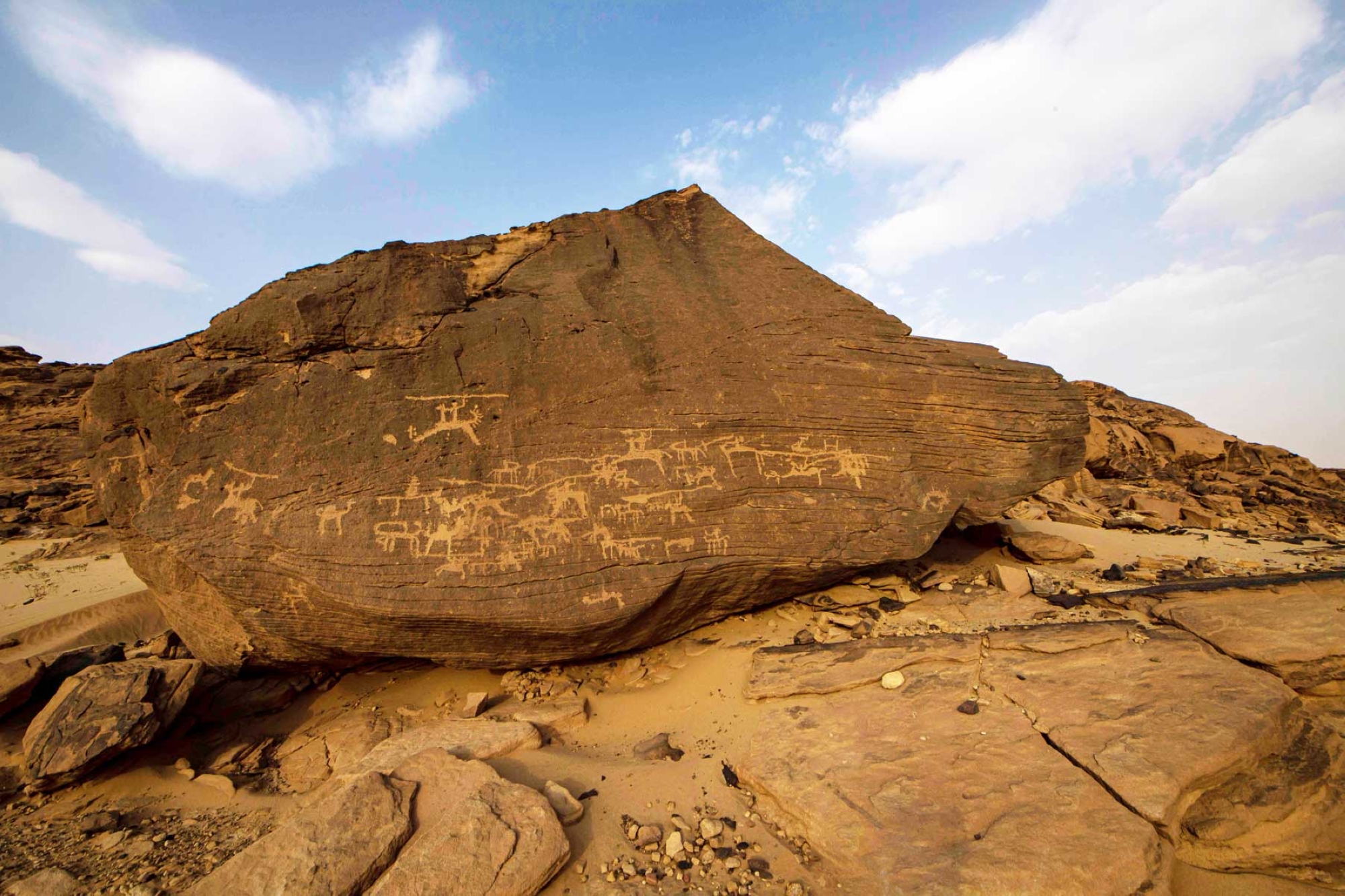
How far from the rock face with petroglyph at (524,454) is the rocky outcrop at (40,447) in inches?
481

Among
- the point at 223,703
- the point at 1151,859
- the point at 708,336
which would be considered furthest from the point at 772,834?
the point at 223,703

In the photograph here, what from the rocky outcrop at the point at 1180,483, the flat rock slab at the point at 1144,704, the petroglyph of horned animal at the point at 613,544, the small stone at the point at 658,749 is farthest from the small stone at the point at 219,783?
the rocky outcrop at the point at 1180,483

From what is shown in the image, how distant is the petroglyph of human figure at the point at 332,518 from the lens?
4.74m

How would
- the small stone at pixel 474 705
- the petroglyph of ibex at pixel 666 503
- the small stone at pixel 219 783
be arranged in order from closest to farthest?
the small stone at pixel 219 783 → the small stone at pixel 474 705 → the petroglyph of ibex at pixel 666 503

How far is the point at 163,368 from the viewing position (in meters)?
5.21

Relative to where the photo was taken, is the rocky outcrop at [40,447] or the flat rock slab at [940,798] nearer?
the flat rock slab at [940,798]

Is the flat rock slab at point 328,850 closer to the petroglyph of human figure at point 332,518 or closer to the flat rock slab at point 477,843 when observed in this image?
the flat rock slab at point 477,843

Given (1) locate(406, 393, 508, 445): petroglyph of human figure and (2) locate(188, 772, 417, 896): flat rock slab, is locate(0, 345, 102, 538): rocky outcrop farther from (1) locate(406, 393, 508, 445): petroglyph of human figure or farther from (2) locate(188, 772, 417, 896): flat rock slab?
(2) locate(188, 772, 417, 896): flat rock slab

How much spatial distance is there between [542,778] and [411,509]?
8.07ft

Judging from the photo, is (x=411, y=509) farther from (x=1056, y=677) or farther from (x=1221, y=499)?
(x=1221, y=499)

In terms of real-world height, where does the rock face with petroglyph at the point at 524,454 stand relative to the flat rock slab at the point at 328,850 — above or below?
above

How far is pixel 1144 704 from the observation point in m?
3.69

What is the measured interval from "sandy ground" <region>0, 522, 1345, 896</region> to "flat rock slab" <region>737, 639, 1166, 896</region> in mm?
251

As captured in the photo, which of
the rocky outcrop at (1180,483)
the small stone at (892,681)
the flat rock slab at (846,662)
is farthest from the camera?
the rocky outcrop at (1180,483)
